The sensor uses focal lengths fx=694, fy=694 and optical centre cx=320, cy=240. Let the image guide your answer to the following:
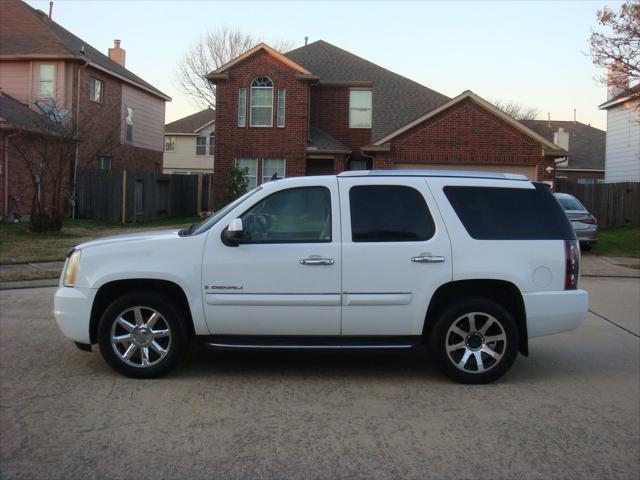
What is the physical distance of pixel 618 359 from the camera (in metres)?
7.34

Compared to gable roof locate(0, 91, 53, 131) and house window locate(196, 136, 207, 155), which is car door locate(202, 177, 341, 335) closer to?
gable roof locate(0, 91, 53, 131)

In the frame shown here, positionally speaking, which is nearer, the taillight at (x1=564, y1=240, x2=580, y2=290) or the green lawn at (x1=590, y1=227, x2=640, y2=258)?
the taillight at (x1=564, y1=240, x2=580, y2=290)

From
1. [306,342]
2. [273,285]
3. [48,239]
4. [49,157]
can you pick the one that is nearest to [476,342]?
[306,342]

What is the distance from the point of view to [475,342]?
245 inches

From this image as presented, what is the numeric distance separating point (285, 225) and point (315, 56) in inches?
1066

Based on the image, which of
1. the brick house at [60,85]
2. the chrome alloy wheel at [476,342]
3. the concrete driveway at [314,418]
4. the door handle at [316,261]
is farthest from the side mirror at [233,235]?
the brick house at [60,85]

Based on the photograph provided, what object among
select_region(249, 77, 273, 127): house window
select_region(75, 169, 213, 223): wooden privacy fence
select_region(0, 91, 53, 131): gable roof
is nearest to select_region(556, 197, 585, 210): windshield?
select_region(249, 77, 273, 127): house window

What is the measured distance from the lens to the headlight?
6254 mm

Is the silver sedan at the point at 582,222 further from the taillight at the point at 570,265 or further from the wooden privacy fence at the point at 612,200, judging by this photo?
the taillight at the point at 570,265

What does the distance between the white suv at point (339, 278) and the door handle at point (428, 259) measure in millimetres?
12

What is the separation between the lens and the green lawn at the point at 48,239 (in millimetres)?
15195

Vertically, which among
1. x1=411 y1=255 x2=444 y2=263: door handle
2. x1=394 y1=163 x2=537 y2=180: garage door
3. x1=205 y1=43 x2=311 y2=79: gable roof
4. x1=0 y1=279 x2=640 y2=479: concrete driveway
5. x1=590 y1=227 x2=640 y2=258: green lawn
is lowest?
x1=0 y1=279 x2=640 y2=479: concrete driveway

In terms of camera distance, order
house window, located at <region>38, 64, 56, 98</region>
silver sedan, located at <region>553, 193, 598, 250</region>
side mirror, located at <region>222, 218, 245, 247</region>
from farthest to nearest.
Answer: house window, located at <region>38, 64, 56, 98</region> < silver sedan, located at <region>553, 193, 598, 250</region> < side mirror, located at <region>222, 218, 245, 247</region>

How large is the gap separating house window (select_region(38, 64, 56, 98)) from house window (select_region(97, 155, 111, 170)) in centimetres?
419
